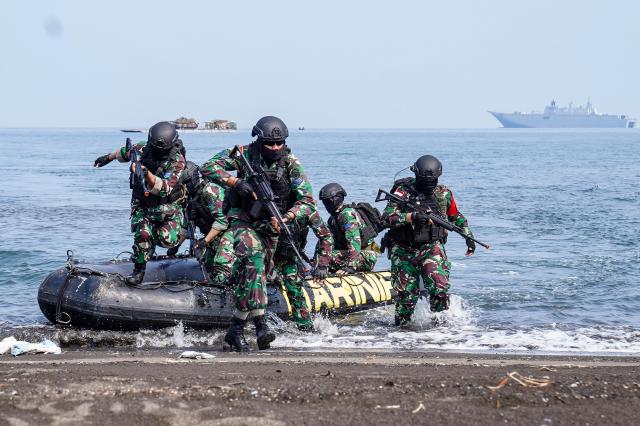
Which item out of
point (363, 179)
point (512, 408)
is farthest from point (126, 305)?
point (363, 179)

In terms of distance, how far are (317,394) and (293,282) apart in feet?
11.2

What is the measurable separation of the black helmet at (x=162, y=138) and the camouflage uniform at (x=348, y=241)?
2472mm

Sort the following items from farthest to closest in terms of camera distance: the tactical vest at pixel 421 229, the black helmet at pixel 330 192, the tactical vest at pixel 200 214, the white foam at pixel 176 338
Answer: the black helmet at pixel 330 192 < the tactical vest at pixel 200 214 < the tactical vest at pixel 421 229 < the white foam at pixel 176 338

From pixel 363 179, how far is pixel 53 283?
3145 centimetres

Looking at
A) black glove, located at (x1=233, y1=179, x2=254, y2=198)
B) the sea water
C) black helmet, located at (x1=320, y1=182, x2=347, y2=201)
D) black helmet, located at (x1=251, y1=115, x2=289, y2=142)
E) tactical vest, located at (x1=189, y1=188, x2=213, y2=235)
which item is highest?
black helmet, located at (x1=251, y1=115, x2=289, y2=142)

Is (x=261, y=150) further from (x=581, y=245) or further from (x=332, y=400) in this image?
(x=581, y=245)

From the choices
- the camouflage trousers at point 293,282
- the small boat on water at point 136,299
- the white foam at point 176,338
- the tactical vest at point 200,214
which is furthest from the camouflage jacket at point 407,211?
the white foam at point 176,338

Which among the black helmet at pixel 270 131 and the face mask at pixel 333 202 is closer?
the black helmet at pixel 270 131

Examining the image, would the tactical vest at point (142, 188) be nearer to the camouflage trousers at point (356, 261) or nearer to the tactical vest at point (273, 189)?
the tactical vest at point (273, 189)

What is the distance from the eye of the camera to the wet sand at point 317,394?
17.1 feet

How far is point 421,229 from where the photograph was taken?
985cm

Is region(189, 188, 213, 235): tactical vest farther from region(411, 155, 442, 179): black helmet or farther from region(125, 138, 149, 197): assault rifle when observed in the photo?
region(411, 155, 442, 179): black helmet

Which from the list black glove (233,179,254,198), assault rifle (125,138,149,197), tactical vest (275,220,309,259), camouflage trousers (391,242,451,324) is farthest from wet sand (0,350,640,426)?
assault rifle (125,138,149,197)

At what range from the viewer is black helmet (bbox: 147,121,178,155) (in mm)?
9766
